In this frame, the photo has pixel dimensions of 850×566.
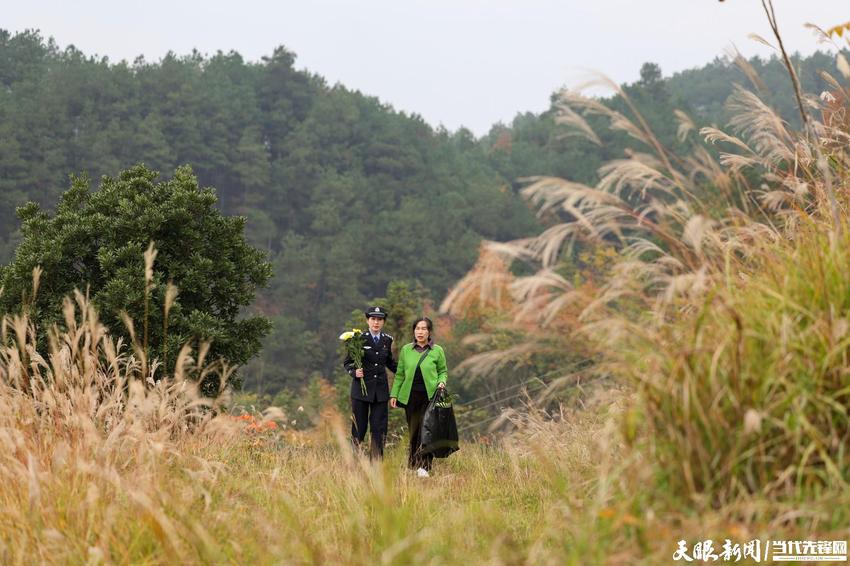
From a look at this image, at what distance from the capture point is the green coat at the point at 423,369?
9.68m

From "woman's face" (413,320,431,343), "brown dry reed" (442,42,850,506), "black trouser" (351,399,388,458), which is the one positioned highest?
"brown dry reed" (442,42,850,506)

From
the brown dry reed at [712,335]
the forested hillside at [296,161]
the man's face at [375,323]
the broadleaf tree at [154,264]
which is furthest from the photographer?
the forested hillside at [296,161]

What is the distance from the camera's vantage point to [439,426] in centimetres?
934

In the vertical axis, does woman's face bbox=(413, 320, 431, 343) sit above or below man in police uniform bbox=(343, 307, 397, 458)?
above

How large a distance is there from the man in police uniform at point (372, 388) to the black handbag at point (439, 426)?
690 mm

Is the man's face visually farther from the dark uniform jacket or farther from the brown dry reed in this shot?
the brown dry reed

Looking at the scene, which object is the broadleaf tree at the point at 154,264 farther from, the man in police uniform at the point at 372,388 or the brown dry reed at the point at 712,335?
the brown dry reed at the point at 712,335

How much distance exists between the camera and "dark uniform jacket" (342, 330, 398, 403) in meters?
9.95

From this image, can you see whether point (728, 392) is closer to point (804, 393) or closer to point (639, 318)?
point (804, 393)

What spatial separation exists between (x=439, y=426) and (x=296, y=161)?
8087 centimetres

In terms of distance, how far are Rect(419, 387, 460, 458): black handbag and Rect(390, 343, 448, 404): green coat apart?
0.22 m

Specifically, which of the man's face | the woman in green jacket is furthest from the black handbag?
the man's face

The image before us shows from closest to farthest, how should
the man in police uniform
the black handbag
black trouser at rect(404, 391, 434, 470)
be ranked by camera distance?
the black handbag → black trouser at rect(404, 391, 434, 470) → the man in police uniform

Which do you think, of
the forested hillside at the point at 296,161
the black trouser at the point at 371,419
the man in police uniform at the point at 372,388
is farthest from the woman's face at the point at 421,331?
the forested hillside at the point at 296,161
